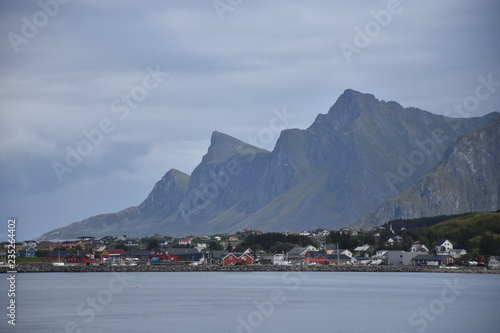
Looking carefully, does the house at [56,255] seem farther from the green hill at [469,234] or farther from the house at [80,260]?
the green hill at [469,234]

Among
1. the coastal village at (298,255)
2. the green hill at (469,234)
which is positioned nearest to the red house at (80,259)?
the coastal village at (298,255)

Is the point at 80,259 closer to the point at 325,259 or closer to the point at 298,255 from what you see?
the point at 298,255

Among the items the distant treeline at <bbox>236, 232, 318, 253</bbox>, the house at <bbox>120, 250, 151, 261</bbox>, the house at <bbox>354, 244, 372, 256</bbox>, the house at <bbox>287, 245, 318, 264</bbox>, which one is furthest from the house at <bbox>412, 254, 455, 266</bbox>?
the house at <bbox>120, 250, 151, 261</bbox>

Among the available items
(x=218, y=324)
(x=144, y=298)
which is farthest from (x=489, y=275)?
(x=218, y=324)

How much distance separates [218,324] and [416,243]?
9905 cm

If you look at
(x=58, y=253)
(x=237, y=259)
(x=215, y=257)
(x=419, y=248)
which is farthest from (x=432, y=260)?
(x=58, y=253)

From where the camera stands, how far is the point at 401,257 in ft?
423

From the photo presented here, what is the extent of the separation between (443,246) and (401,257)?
7.89m

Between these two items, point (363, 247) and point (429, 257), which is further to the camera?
point (363, 247)

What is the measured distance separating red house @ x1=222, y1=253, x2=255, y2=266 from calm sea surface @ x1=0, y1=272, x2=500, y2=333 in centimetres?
4723

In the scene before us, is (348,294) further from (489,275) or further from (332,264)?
(332,264)

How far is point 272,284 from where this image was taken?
8256 cm

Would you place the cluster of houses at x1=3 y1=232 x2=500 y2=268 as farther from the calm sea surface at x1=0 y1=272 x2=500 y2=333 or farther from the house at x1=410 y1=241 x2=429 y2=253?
the calm sea surface at x1=0 y1=272 x2=500 y2=333

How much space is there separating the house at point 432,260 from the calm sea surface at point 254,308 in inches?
1542
